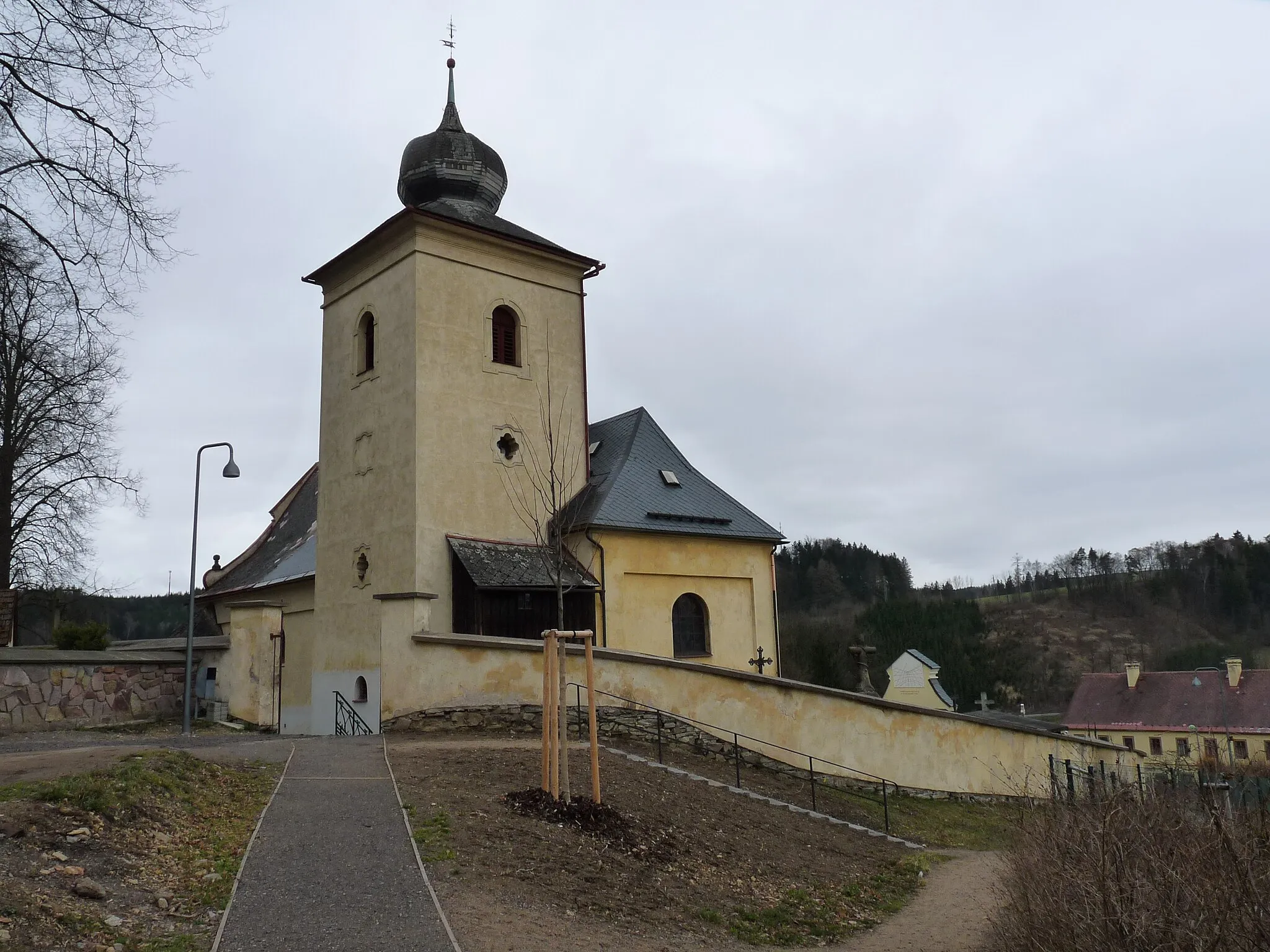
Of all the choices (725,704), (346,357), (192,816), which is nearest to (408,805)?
(192,816)

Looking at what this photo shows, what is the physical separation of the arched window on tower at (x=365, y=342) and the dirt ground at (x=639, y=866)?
1129 centimetres

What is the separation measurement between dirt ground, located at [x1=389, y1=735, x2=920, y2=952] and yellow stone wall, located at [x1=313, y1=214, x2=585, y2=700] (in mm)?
7143

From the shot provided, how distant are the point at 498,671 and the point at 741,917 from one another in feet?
28.8

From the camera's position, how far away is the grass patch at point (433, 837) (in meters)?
8.45

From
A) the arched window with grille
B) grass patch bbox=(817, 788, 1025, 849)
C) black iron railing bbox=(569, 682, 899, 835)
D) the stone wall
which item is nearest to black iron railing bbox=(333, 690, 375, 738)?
black iron railing bbox=(569, 682, 899, 835)

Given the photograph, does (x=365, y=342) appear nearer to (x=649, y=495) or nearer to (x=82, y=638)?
(x=649, y=495)

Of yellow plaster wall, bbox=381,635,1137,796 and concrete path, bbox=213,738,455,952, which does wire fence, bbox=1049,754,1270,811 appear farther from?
yellow plaster wall, bbox=381,635,1137,796

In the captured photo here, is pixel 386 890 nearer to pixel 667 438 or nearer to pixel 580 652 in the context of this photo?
pixel 580 652

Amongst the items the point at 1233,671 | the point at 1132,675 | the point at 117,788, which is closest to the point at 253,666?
the point at 117,788

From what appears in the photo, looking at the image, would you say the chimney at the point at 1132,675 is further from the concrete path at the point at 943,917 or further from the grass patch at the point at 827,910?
the grass patch at the point at 827,910

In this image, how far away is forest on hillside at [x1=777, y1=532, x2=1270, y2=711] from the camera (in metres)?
89.6

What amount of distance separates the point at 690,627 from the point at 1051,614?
337 feet

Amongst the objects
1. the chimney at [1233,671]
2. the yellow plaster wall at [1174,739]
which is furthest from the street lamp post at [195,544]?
the chimney at [1233,671]

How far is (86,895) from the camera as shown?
6766mm
